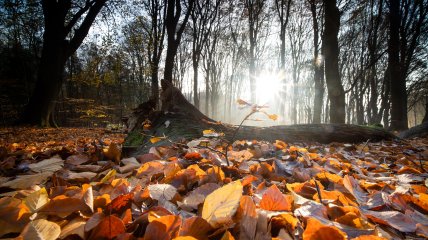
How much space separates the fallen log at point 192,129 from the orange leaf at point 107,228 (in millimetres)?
1706

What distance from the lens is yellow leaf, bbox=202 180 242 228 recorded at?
577 millimetres

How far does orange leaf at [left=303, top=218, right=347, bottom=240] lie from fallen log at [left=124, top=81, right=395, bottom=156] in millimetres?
1805

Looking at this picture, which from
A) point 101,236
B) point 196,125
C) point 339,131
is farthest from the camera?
point 339,131

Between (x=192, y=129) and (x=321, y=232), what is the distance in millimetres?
2299

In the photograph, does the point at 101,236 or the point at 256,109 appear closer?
the point at 101,236

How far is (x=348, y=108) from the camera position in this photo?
1021 inches

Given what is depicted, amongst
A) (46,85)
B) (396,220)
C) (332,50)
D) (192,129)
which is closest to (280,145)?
(192,129)

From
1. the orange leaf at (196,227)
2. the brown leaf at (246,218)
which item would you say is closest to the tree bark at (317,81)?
the brown leaf at (246,218)

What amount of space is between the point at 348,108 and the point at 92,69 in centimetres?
2436

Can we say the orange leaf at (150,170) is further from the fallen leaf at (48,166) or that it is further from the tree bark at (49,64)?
the tree bark at (49,64)

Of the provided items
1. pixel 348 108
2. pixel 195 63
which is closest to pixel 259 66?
pixel 348 108

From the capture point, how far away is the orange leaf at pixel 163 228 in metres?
0.50

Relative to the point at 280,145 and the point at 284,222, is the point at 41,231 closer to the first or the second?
the point at 284,222

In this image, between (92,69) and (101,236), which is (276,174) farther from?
(92,69)
